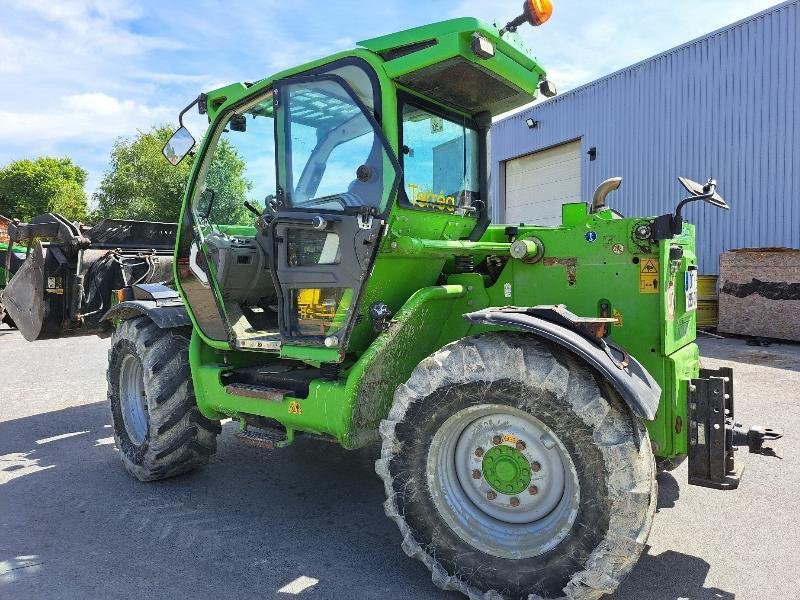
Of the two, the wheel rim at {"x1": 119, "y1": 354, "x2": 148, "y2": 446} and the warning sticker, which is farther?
the wheel rim at {"x1": 119, "y1": 354, "x2": 148, "y2": 446}

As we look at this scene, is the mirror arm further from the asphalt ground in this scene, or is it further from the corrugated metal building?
the corrugated metal building

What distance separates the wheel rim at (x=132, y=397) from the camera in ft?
16.8

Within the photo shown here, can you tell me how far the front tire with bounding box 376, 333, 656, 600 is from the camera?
Result: 273 cm

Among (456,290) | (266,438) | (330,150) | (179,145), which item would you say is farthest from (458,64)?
(266,438)

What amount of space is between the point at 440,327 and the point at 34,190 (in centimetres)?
5610

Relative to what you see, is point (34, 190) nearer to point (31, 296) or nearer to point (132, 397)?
point (31, 296)

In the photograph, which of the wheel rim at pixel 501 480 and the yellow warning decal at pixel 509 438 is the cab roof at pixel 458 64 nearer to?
the wheel rim at pixel 501 480

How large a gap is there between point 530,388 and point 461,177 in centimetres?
178

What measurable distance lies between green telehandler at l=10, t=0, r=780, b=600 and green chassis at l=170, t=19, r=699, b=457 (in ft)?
0.04

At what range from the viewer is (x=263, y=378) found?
4.23 m

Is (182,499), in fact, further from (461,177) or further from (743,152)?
(743,152)

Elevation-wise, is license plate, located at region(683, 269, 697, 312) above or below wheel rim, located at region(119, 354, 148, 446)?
above

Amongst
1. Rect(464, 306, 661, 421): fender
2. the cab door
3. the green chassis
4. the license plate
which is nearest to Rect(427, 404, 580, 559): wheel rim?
Rect(464, 306, 661, 421): fender

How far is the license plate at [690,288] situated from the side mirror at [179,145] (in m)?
3.31
